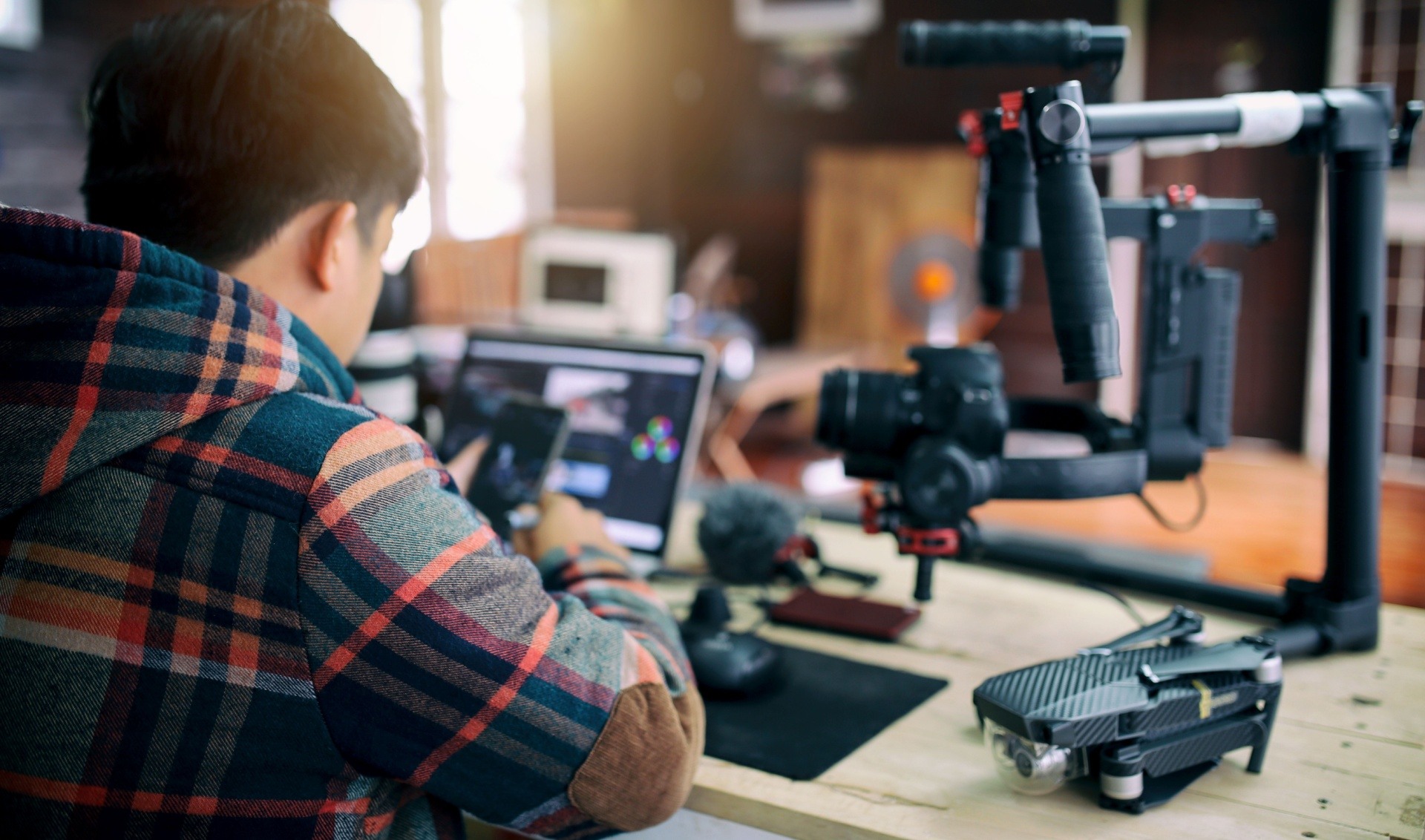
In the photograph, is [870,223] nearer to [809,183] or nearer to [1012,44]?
[809,183]

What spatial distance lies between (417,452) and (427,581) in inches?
4.2

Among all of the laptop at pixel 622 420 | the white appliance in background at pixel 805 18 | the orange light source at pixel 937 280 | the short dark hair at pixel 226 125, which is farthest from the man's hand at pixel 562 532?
the white appliance in background at pixel 805 18

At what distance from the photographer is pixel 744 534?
138 cm

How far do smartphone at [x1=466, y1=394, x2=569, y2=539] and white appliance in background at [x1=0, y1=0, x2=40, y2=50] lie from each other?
3.22m

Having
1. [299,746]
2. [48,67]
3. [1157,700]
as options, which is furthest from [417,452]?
[48,67]

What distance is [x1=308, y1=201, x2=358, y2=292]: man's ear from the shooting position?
85cm

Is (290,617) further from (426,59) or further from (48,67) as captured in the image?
(426,59)

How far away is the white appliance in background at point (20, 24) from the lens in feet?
11.3

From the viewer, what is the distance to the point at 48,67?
12.0 feet

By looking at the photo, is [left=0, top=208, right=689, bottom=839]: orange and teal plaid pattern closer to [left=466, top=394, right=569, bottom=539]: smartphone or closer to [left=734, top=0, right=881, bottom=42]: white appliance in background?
[left=466, top=394, right=569, bottom=539]: smartphone

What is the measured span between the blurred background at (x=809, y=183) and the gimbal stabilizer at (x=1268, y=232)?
6.34ft

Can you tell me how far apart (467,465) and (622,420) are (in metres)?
0.24

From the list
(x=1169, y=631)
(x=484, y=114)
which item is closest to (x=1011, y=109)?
(x=1169, y=631)

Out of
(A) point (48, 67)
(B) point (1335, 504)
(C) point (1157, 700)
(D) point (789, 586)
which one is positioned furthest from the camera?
(A) point (48, 67)
